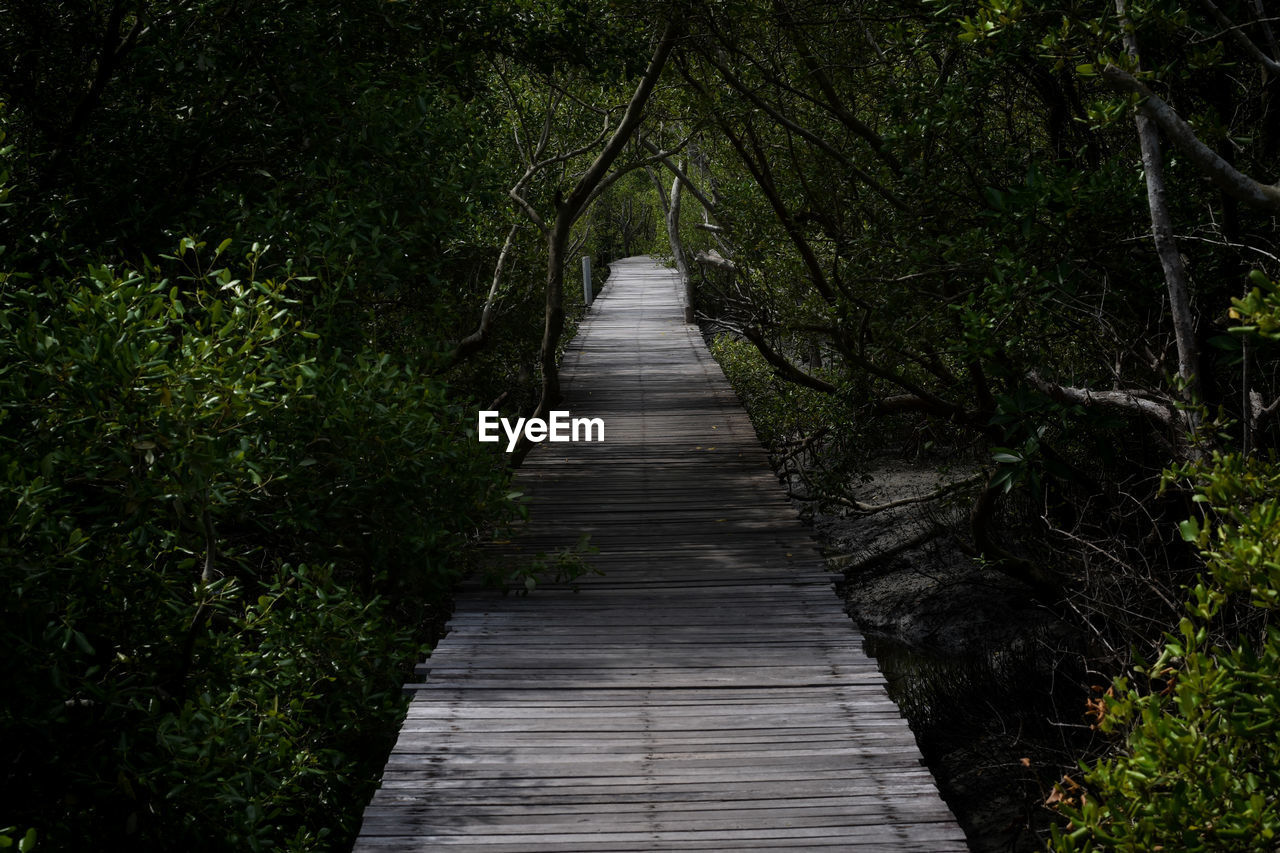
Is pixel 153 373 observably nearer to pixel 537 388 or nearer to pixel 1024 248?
pixel 1024 248

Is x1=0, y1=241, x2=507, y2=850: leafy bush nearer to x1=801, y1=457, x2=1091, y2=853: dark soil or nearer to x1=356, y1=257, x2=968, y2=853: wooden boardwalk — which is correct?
x1=356, y1=257, x2=968, y2=853: wooden boardwalk

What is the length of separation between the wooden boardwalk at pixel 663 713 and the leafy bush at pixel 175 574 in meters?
0.42

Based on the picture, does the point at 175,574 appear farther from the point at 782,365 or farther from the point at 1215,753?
the point at 782,365

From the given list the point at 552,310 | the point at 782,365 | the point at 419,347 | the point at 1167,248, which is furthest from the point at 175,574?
the point at 782,365

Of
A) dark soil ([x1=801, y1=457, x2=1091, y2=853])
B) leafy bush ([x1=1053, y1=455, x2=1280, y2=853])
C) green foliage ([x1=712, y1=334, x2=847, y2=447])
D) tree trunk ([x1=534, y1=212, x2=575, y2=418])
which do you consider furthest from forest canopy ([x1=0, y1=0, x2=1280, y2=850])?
tree trunk ([x1=534, y1=212, x2=575, y2=418])

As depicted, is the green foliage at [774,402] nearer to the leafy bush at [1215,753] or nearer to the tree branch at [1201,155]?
the tree branch at [1201,155]

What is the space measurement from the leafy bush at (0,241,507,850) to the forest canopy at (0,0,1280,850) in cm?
2

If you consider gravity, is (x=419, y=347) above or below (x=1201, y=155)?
below

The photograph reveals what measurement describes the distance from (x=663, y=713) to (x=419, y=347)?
9.96 feet

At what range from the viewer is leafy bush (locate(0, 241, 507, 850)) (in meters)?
3.19

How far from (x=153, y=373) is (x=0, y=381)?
42 centimetres

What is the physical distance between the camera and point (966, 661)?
8.02 m

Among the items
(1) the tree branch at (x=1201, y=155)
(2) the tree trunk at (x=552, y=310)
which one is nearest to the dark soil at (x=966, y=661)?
(1) the tree branch at (x=1201, y=155)

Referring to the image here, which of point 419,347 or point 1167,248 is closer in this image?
point 1167,248
